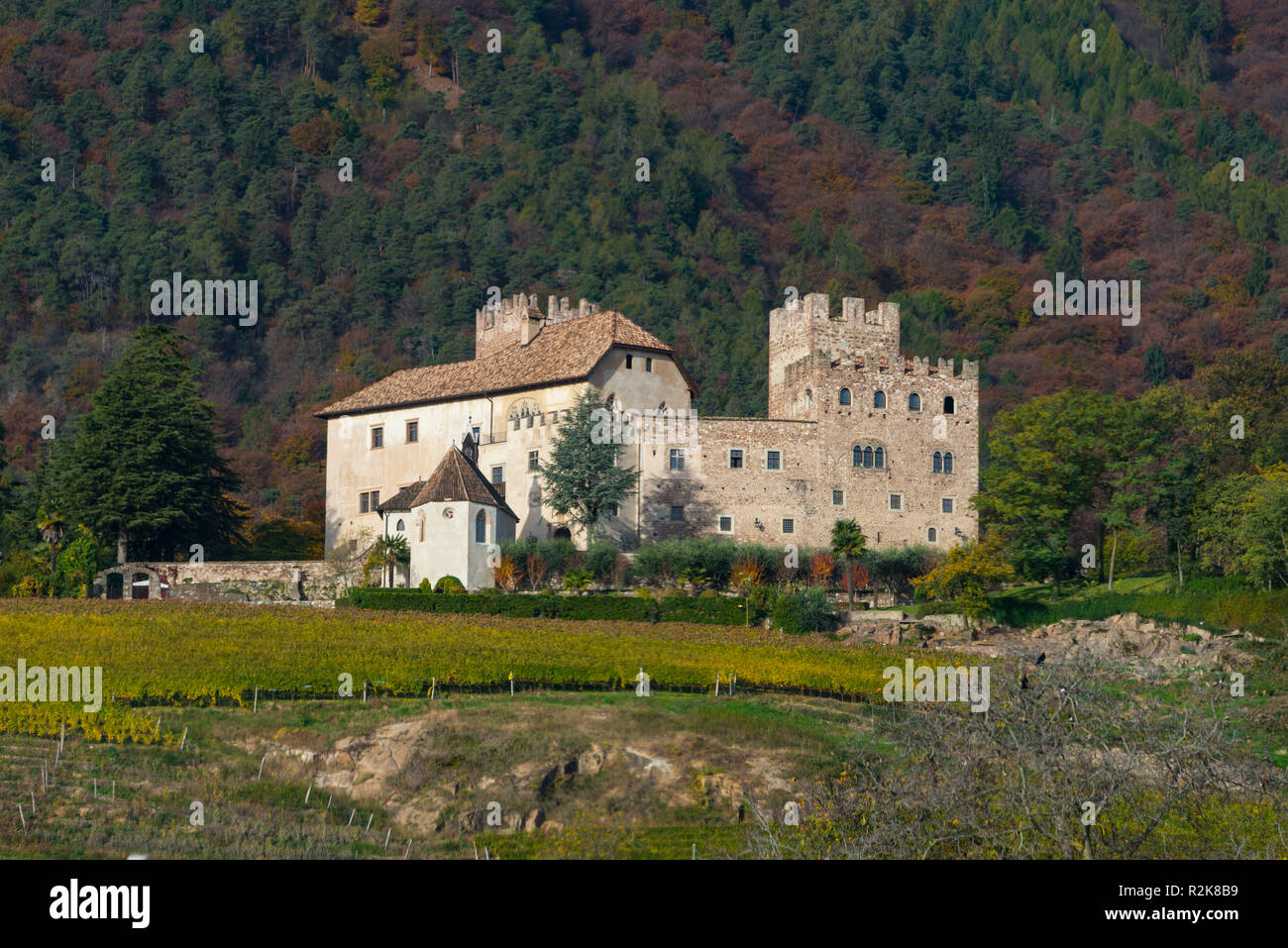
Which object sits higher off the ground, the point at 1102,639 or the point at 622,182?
the point at 622,182

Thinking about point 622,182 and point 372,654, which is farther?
point 622,182

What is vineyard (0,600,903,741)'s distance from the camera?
46.0 m

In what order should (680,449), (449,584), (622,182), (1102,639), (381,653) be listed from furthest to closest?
1. (622,182)
2. (680,449)
3. (449,584)
4. (1102,639)
5. (381,653)

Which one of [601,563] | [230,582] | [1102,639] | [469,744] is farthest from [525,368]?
[469,744]

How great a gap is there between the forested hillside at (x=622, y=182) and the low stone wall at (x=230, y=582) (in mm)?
32118


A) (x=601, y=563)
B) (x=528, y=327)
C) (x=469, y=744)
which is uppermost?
(x=528, y=327)

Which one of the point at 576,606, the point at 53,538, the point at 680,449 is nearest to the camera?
the point at 576,606

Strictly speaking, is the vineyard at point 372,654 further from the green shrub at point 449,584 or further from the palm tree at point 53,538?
the palm tree at point 53,538

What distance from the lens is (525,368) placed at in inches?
2884

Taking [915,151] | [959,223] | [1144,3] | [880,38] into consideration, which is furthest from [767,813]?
[1144,3]

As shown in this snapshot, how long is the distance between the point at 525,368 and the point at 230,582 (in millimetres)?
16447

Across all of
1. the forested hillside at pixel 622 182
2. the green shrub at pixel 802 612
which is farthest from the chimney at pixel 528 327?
the green shrub at pixel 802 612

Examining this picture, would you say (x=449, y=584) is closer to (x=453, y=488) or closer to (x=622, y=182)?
(x=453, y=488)
